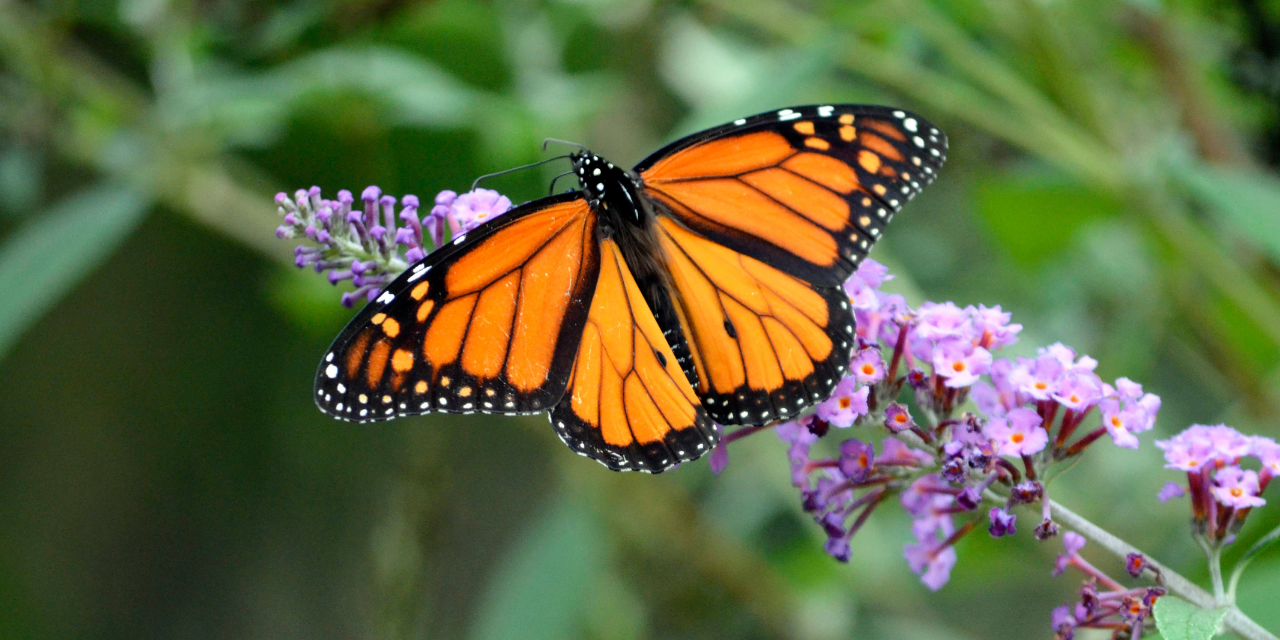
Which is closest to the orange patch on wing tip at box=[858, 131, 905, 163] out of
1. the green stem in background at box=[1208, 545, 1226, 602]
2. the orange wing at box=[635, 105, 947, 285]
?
the orange wing at box=[635, 105, 947, 285]

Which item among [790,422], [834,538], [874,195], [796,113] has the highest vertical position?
[796,113]

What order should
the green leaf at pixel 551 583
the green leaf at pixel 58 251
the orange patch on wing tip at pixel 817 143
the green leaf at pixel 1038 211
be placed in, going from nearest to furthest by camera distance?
the orange patch on wing tip at pixel 817 143
the green leaf at pixel 58 251
the green leaf at pixel 1038 211
the green leaf at pixel 551 583

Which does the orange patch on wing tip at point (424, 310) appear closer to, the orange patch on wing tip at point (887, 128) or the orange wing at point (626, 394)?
the orange wing at point (626, 394)

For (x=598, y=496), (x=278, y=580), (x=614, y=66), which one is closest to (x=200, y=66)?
(x=614, y=66)

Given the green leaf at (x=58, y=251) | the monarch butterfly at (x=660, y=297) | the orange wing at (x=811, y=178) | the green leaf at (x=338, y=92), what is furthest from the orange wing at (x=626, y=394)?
the green leaf at (x=58, y=251)

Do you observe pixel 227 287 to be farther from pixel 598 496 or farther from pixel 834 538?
pixel 834 538

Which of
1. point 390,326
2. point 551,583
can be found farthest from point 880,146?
point 551,583

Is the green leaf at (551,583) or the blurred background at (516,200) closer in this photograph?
the blurred background at (516,200)
